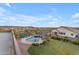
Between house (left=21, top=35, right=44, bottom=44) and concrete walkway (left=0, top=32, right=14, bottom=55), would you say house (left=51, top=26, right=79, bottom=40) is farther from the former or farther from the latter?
concrete walkway (left=0, top=32, right=14, bottom=55)

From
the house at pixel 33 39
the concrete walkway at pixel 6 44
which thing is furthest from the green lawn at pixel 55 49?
the concrete walkway at pixel 6 44

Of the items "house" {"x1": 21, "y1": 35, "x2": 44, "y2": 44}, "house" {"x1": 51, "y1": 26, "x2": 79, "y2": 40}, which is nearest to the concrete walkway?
"house" {"x1": 21, "y1": 35, "x2": 44, "y2": 44}

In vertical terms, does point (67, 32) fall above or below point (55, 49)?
above

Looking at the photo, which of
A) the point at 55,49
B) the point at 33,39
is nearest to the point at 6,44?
the point at 33,39

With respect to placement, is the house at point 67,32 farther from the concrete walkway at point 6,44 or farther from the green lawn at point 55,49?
the concrete walkway at point 6,44

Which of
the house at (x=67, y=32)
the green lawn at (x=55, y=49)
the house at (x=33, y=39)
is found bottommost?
the green lawn at (x=55, y=49)

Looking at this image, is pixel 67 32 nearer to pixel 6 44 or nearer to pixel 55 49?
pixel 55 49
